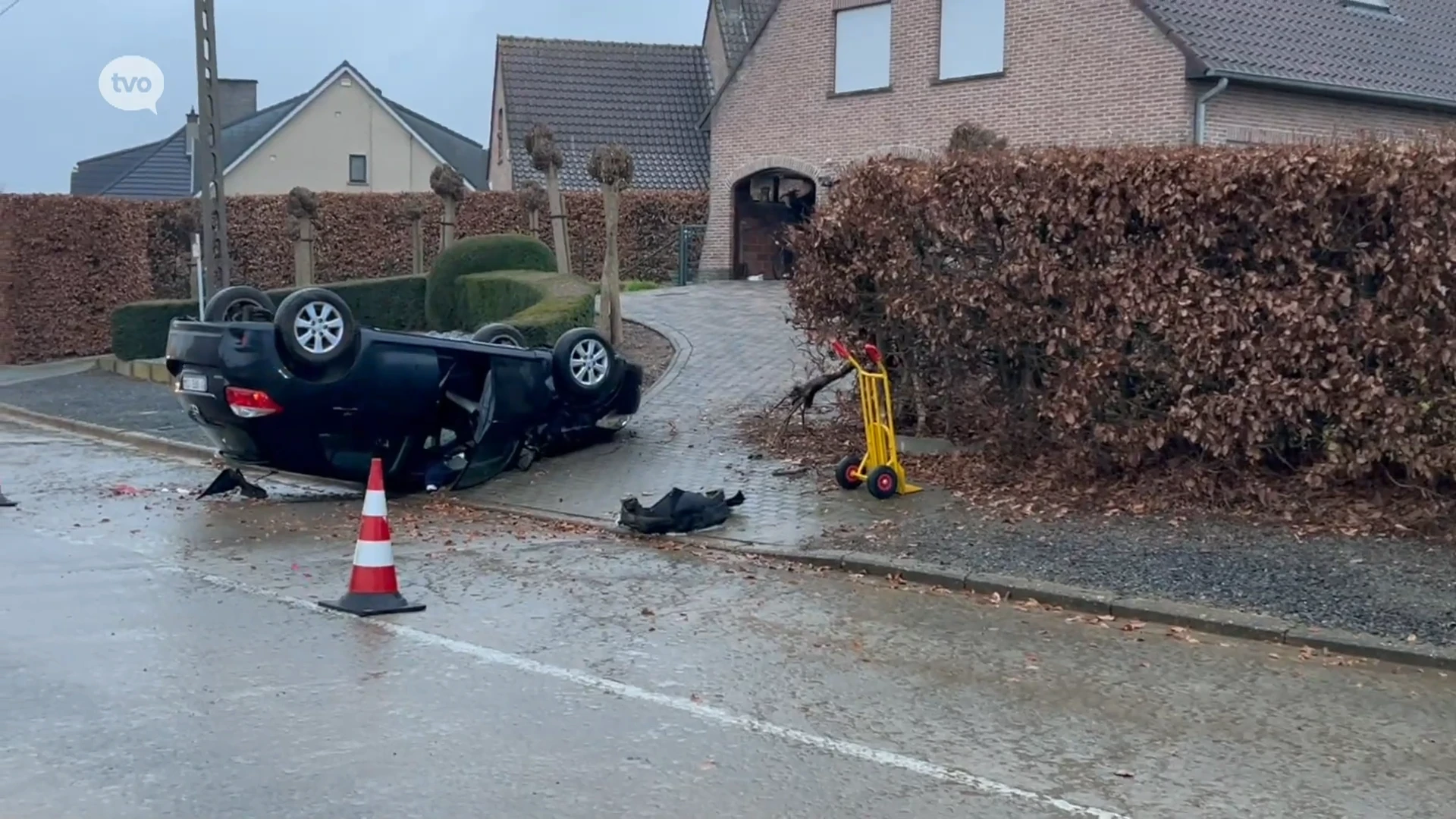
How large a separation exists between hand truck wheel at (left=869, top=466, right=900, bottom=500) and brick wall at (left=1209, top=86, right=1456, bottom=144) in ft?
40.1

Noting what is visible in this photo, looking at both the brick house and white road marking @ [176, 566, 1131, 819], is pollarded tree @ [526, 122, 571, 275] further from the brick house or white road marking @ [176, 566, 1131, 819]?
white road marking @ [176, 566, 1131, 819]

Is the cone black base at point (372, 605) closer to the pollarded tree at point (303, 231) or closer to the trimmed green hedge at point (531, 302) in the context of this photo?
the trimmed green hedge at point (531, 302)

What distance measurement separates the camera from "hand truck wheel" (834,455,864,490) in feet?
38.3

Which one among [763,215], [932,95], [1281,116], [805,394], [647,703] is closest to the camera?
[647,703]

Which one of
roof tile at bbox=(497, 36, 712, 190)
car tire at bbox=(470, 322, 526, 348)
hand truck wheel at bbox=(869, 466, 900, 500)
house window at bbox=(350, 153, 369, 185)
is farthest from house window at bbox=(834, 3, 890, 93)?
house window at bbox=(350, 153, 369, 185)

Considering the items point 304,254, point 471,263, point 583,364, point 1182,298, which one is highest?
point 304,254

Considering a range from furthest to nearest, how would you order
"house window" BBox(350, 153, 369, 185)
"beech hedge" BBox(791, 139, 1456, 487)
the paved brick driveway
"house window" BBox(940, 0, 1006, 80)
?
"house window" BBox(350, 153, 369, 185), "house window" BBox(940, 0, 1006, 80), the paved brick driveway, "beech hedge" BBox(791, 139, 1456, 487)

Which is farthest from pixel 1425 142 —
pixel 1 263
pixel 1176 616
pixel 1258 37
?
pixel 1 263

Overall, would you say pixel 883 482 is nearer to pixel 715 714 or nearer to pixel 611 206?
pixel 715 714

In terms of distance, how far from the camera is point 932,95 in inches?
1026

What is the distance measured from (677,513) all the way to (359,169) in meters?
44.4

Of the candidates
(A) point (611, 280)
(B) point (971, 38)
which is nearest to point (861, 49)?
(B) point (971, 38)

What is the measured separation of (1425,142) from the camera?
970 cm

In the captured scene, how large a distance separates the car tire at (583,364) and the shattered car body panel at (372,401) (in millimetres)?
31
